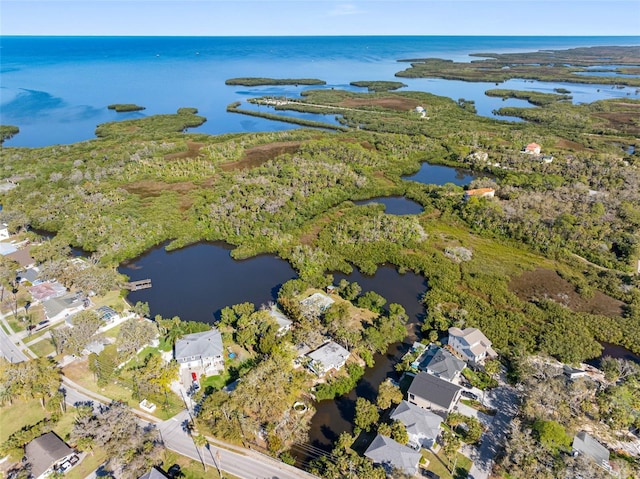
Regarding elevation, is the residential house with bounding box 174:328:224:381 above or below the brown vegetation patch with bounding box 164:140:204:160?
below

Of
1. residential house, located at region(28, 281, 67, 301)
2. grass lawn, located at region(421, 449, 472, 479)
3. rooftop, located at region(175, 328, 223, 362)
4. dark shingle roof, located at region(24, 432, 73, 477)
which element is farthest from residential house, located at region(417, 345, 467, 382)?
residential house, located at region(28, 281, 67, 301)

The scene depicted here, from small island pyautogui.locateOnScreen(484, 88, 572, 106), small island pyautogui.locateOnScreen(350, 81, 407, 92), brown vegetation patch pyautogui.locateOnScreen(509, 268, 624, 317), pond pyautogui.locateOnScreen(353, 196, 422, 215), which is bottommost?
brown vegetation patch pyautogui.locateOnScreen(509, 268, 624, 317)

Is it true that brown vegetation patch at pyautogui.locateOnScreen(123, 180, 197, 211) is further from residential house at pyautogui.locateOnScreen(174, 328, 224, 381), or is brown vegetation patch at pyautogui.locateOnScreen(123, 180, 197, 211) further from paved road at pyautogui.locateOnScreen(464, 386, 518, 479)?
paved road at pyautogui.locateOnScreen(464, 386, 518, 479)

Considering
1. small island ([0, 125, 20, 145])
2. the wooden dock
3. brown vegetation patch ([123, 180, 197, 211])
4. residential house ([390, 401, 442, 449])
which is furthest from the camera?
small island ([0, 125, 20, 145])

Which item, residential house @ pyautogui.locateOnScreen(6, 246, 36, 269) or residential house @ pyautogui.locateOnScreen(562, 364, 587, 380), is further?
residential house @ pyautogui.locateOnScreen(6, 246, 36, 269)

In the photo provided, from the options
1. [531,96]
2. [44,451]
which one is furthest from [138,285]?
[531,96]

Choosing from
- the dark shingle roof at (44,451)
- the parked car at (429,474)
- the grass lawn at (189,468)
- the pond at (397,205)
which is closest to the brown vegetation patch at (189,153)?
the pond at (397,205)

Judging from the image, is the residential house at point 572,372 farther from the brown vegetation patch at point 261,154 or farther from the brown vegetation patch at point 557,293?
the brown vegetation patch at point 261,154

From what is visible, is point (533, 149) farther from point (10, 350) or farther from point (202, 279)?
point (10, 350)
